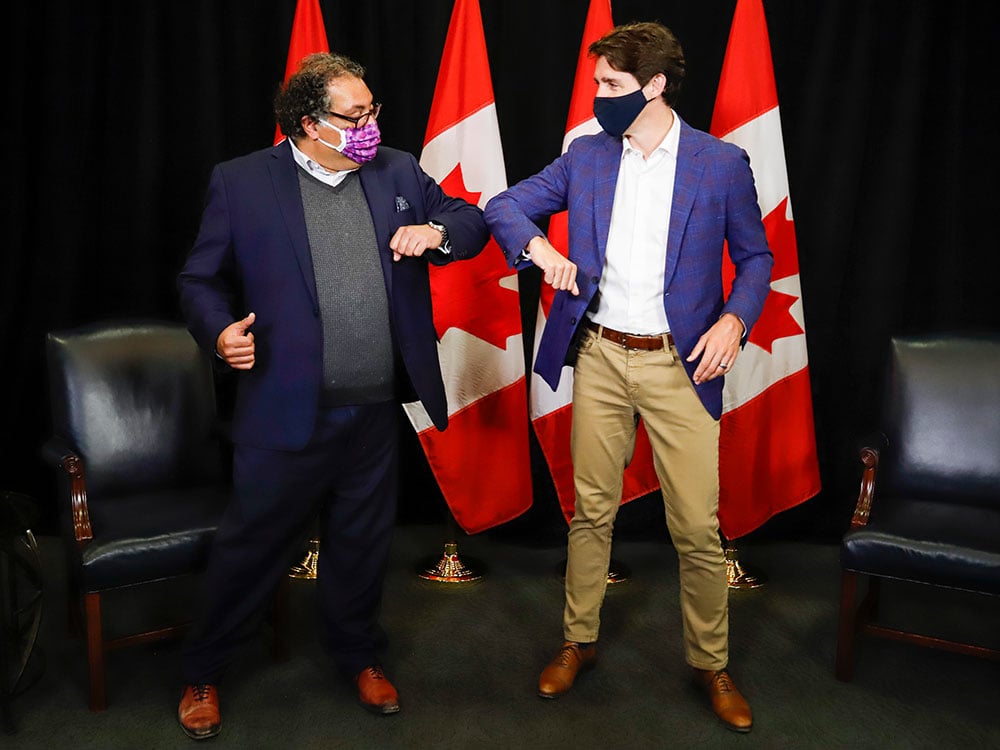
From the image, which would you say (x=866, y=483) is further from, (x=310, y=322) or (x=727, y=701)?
(x=310, y=322)

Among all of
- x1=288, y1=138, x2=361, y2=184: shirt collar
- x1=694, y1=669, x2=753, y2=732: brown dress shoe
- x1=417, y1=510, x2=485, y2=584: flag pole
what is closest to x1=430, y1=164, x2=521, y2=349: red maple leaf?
x1=417, y1=510, x2=485, y2=584: flag pole

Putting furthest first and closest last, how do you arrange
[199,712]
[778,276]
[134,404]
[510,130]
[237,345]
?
[510,130], [778,276], [134,404], [199,712], [237,345]

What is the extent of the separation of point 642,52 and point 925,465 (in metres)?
1.72

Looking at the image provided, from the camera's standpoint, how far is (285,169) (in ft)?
8.58

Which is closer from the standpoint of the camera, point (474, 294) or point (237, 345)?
point (237, 345)

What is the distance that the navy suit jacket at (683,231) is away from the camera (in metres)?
2.64

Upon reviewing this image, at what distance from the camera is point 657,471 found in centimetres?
282

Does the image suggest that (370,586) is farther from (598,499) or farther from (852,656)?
(852,656)

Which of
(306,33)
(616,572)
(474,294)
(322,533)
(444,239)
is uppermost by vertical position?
(306,33)

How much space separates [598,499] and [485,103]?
1575 mm

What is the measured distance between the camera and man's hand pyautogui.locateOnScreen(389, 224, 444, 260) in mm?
2549

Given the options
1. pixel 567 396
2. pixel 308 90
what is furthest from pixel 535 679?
pixel 308 90

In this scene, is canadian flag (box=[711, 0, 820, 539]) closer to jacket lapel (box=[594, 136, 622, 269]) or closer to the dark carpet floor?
the dark carpet floor

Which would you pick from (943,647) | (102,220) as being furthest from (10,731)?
(943,647)
